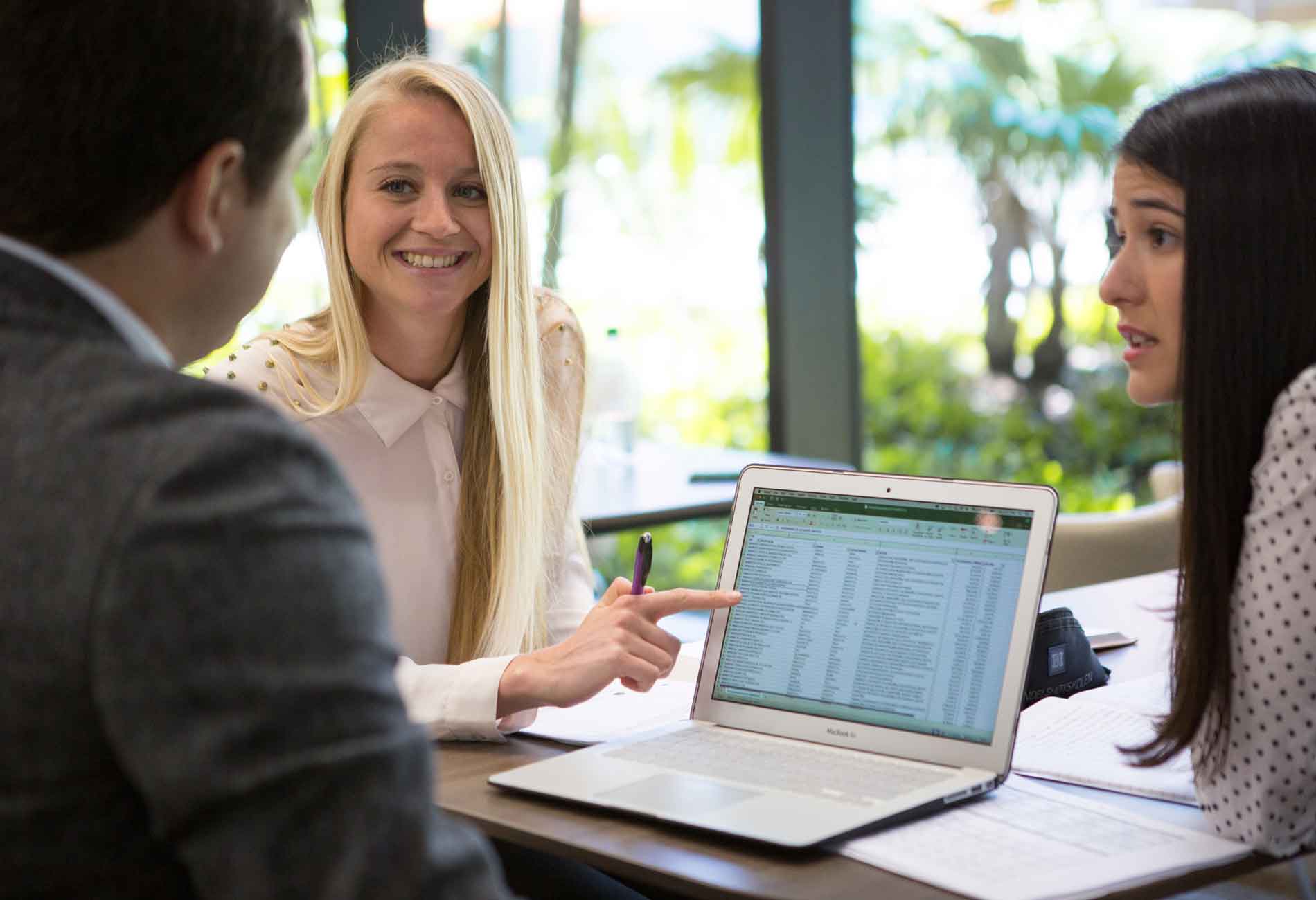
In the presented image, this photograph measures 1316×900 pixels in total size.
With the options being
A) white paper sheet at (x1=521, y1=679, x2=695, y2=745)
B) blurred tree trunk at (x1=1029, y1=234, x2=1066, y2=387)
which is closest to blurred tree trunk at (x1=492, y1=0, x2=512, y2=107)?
blurred tree trunk at (x1=1029, y1=234, x2=1066, y2=387)

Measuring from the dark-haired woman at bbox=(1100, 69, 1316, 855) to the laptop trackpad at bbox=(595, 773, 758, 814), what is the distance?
0.41 m

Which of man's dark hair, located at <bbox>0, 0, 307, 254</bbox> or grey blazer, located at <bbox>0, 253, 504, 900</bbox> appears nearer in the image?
grey blazer, located at <bbox>0, 253, 504, 900</bbox>

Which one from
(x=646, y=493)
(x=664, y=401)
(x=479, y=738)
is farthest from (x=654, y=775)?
(x=664, y=401)

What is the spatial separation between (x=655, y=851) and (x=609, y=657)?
12.4 inches

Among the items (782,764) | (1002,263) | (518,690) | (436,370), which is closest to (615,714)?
(518,690)

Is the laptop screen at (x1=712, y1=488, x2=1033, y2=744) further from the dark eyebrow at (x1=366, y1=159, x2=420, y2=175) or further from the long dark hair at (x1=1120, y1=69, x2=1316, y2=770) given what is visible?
the dark eyebrow at (x1=366, y1=159, x2=420, y2=175)

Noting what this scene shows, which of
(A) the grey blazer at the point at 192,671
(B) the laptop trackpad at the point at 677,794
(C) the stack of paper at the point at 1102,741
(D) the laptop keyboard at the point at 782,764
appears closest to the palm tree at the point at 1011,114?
(C) the stack of paper at the point at 1102,741

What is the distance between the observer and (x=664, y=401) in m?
4.57

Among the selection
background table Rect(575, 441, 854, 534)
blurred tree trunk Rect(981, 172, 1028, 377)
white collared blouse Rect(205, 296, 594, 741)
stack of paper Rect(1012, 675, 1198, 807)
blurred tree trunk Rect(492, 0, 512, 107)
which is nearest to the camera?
stack of paper Rect(1012, 675, 1198, 807)

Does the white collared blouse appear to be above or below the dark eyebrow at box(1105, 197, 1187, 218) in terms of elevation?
below

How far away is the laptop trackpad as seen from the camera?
121 cm

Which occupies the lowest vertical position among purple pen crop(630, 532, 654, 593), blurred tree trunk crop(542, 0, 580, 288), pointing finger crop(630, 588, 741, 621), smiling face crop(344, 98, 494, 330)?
pointing finger crop(630, 588, 741, 621)

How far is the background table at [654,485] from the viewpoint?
2.74 m

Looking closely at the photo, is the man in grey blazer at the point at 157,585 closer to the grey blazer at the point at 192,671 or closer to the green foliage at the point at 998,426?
the grey blazer at the point at 192,671
